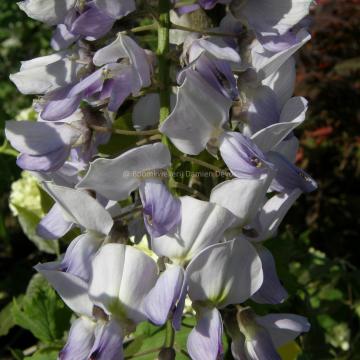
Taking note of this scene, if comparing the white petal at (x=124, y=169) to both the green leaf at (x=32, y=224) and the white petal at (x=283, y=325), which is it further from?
the green leaf at (x=32, y=224)

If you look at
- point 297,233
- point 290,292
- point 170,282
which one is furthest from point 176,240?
point 297,233

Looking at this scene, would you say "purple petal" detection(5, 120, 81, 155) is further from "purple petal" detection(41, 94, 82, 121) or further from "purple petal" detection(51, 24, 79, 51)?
"purple petal" detection(51, 24, 79, 51)

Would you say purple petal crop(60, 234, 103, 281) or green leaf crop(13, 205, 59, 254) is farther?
green leaf crop(13, 205, 59, 254)

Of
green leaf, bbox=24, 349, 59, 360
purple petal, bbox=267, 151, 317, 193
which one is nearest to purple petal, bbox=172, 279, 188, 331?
purple petal, bbox=267, 151, 317, 193

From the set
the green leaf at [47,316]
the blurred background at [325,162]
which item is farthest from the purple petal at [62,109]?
the blurred background at [325,162]

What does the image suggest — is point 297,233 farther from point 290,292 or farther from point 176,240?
point 176,240

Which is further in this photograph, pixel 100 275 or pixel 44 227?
pixel 44 227
